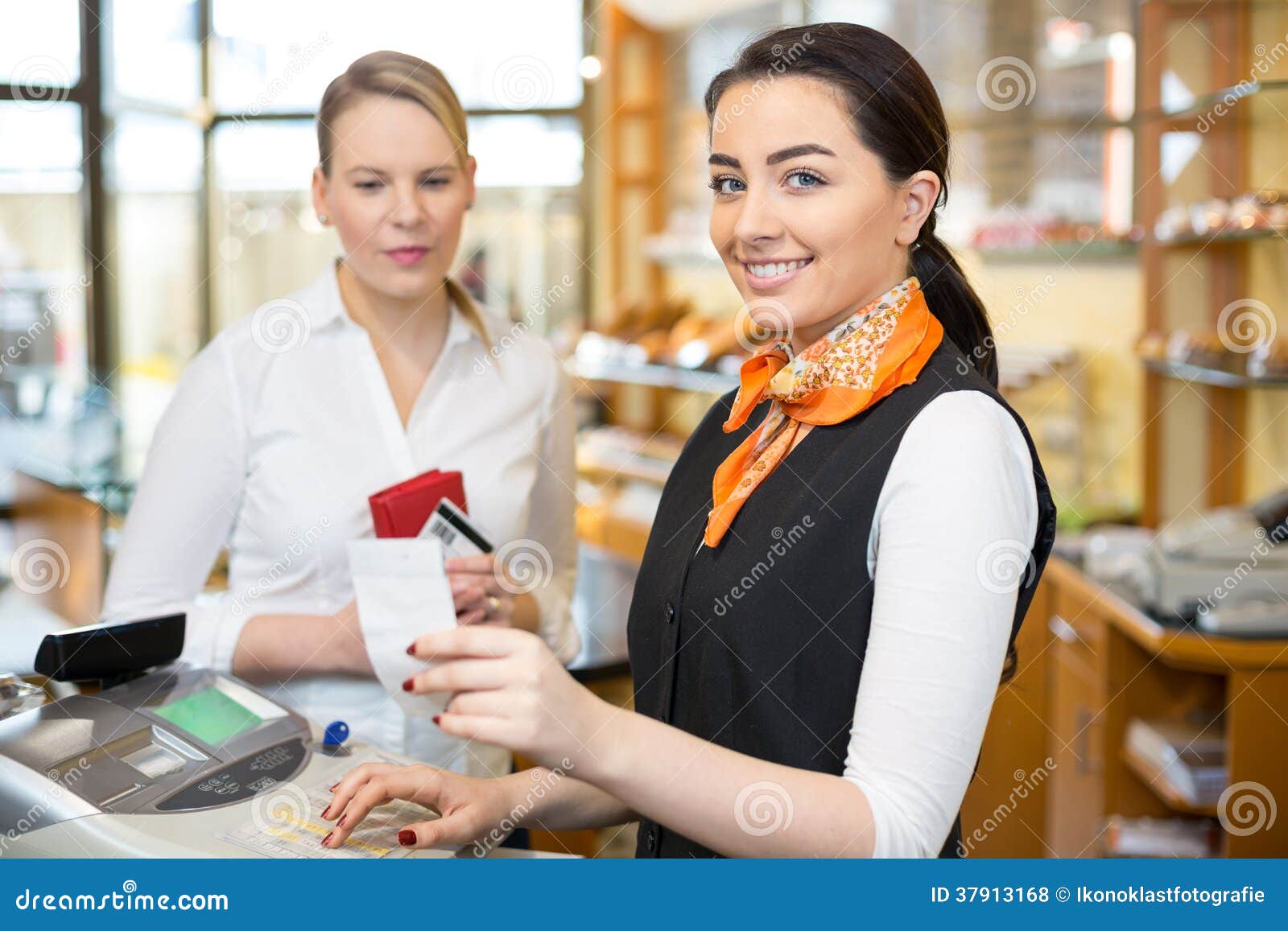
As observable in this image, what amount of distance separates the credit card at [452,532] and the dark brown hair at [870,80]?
615mm

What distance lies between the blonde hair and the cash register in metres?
0.78

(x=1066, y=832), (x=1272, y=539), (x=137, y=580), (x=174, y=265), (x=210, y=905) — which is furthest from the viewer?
(x=174, y=265)

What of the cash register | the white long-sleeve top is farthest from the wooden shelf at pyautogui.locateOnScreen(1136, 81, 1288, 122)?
the cash register

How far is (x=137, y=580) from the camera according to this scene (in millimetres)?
1772

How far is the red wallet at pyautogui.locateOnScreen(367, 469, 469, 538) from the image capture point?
5.22ft

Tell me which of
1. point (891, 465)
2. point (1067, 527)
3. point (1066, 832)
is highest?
point (891, 465)

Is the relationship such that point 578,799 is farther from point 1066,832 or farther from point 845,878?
point 1066,832

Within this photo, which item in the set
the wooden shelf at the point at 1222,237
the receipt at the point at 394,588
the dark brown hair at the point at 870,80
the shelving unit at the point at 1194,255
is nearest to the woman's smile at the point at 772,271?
the dark brown hair at the point at 870,80

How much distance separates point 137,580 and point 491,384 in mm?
596

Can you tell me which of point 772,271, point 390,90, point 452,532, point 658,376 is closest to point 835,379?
point 772,271

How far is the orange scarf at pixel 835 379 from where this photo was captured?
3.89 ft

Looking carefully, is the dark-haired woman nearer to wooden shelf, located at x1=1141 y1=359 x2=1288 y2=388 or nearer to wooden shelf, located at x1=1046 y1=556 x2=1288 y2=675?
wooden shelf, located at x1=1046 y1=556 x2=1288 y2=675

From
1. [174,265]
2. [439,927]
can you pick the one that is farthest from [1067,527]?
[174,265]

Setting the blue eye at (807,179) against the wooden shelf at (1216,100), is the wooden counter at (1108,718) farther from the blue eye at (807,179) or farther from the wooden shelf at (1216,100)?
the wooden shelf at (1216,100)
